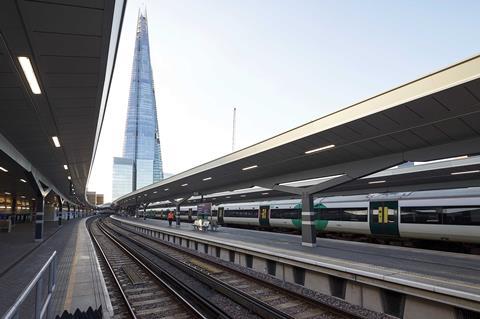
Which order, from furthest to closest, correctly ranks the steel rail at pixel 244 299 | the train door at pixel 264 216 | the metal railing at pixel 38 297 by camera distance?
the train door at pixel 264 216 < the steel rail at pixel 244 299 < the metal railing at pixel 38 297

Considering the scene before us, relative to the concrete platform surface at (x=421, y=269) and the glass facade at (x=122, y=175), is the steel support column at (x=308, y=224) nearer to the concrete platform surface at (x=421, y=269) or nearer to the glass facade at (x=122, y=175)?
the concrete platform surface at (x=421, y=269)

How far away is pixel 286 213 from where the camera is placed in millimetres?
30344

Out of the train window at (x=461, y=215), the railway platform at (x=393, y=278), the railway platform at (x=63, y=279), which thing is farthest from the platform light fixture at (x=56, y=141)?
the train window at (x=461, y=215)

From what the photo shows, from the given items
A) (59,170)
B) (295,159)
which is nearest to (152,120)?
(59,170)

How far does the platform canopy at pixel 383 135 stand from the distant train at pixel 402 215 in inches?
221

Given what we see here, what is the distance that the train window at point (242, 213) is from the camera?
35463 mm

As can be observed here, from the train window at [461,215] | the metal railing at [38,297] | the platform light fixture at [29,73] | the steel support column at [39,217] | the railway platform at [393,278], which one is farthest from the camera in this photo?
the steel support column at [39,217]

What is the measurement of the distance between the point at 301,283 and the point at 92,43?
1035 cm

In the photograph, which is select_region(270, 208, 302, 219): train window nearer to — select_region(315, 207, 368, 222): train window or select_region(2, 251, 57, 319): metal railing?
select_region(315, 207, 368, 222): train window

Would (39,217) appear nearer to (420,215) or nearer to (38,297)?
(38,297)

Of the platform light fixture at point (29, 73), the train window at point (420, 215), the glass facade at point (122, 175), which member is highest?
the glass facade at point (122, 175)

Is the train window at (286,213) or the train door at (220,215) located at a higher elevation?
the train window at (286,213)

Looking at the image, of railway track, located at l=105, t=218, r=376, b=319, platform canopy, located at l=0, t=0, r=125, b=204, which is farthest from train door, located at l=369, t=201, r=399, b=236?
platform canopy, located at l=0, t=0, r=125, b=204

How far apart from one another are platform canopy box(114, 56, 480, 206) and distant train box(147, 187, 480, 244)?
18.4ft
